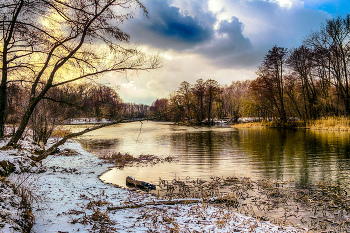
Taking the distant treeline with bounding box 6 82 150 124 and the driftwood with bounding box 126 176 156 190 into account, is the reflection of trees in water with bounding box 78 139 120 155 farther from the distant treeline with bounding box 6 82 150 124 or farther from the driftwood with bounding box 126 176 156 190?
the driftwood with bounding box 126 176 156 190

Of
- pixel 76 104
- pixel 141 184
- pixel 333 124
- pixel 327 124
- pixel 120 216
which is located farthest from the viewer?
pixel 327 124

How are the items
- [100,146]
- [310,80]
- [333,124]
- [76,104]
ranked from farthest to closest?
[310,80] < [333,124] < [100,146] < [76,104]

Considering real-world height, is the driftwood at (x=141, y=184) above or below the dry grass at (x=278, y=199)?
above

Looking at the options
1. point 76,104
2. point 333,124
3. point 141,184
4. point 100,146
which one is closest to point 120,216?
point 141,184

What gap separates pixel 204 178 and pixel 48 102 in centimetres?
1248

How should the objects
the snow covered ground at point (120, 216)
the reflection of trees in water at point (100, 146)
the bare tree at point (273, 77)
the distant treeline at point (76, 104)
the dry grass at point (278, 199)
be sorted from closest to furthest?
the snow covered ground at point (120, 216), the dry grass at point (278, 199), the distant treeline at point (76, 104), the reflection of trees in water at point (100, 146), the bare tree at point (273, 77)

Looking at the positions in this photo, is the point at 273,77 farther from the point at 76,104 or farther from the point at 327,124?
the point at 76,104

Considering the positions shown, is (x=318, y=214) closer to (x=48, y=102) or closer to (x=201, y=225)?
(x=201, y=225)

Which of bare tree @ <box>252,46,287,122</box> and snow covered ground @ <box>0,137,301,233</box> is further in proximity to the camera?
bare tree @ <box>252,46,287,122</box>

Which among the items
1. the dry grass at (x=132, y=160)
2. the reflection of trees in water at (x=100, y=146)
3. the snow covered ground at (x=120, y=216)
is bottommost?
the dry grass at (x=132, y=160)

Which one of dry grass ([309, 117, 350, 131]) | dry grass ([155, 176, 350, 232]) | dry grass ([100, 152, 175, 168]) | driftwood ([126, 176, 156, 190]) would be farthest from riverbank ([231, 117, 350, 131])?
driftwood ([126, 176, 156, 190])

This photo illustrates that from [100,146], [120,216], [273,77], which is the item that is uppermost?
[273,77]

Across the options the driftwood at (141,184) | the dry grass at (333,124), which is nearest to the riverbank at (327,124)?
the dry grass at (333,124)

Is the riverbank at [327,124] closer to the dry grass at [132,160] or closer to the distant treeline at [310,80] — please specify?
the distant treeline at [310,80]
